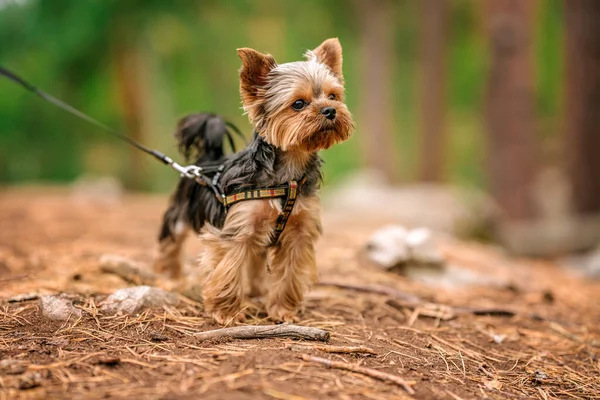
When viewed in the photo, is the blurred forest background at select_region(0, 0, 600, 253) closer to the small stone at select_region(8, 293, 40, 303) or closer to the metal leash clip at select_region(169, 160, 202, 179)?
the metal leash clip at select_region(169, 160, 202, 179)

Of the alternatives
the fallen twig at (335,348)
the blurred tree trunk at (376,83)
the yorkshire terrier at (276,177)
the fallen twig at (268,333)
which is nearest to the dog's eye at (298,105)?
the yorkshire terrier at (276,177)

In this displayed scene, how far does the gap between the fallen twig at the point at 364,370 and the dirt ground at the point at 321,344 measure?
35 mm

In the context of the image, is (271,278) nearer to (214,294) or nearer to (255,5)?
(214,294)

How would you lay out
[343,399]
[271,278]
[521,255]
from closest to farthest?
[343,399]
[271,278]
[521,255]

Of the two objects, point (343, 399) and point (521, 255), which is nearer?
point (343, 399)

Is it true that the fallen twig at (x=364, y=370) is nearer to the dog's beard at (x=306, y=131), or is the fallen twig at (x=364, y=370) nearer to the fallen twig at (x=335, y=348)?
the fallen twig at (x=335, y=348)

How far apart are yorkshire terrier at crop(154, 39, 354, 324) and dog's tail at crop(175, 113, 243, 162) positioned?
1.68 ft

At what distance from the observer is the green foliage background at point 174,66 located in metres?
16.4

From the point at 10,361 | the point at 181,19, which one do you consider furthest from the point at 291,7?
the point at 10,361

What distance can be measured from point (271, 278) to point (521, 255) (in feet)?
24.3

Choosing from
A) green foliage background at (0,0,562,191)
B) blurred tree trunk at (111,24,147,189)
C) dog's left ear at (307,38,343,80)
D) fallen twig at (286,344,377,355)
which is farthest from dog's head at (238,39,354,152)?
blurred tree trunk at (111,24,147,189)

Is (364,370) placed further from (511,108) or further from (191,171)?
(511,108)

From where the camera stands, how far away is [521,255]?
1059 cm

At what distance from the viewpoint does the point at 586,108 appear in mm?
11938
